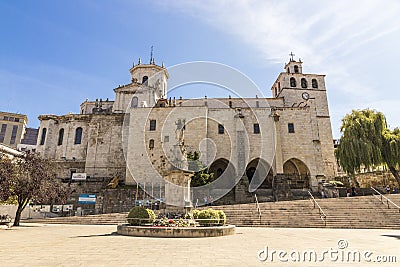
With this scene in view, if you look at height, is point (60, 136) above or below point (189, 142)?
above

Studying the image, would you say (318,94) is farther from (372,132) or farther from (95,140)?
(95,140)

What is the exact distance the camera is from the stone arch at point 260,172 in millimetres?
31109

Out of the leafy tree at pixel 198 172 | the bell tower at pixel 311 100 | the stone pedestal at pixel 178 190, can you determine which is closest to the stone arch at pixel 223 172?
the leafy tree at pixel 198 172

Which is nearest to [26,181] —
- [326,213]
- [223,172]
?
[326,213]

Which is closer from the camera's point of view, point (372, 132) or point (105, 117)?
point (372, 132)

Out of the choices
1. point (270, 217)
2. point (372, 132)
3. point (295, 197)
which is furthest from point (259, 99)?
point (270, 217)

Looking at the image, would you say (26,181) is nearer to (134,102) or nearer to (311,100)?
(134,102)

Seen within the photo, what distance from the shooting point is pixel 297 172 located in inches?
1278

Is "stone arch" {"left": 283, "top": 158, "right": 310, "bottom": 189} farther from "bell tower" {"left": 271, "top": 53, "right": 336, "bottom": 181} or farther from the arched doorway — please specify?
"bell tower" {"left": 271, "top": 53, "right": 336, "bottom": 181}

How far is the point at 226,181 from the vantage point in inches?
1165

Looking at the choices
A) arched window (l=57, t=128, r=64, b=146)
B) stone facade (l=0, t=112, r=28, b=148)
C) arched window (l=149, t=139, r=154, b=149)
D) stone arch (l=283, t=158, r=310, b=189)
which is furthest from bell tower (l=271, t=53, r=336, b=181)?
stone facade (l=0, t=112, r=28, b=148)

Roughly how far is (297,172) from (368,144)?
998cm

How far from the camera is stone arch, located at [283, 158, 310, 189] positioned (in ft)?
98.8

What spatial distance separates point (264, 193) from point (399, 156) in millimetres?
12790
